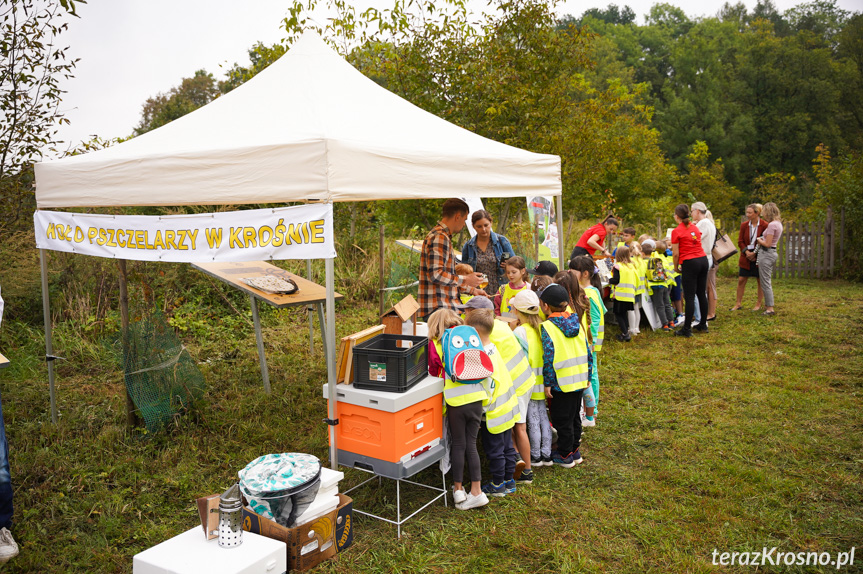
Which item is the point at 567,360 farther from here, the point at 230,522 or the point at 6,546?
the point at 6,546

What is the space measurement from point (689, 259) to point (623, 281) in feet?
3.57

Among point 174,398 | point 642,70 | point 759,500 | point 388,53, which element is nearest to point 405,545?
point 759,500

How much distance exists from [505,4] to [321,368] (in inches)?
255

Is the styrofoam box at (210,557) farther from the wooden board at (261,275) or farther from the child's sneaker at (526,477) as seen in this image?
the wooden board at (261,275)

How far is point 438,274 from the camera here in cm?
524

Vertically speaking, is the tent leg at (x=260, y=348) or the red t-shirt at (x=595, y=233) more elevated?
the red t-shirt at (x=595, y=233)

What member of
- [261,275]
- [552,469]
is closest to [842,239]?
[552,469]

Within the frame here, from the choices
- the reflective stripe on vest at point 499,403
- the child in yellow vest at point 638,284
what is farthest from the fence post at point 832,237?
the reflective stripe on vest at point 499,403

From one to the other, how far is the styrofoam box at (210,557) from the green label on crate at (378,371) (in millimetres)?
1117

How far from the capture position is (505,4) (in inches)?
372

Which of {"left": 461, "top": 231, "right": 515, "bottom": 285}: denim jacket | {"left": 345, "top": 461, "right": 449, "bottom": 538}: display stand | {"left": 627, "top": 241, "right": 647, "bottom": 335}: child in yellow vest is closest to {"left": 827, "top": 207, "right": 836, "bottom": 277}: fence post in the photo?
{"left": 627, "top": 241, "right": 647, "bottom": 335}: child in yellow vest

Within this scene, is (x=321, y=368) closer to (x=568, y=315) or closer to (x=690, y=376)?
(x=568, y=315)

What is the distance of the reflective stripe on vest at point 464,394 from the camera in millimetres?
3920


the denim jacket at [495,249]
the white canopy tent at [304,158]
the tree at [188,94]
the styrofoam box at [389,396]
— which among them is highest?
the tree at [188,94]
